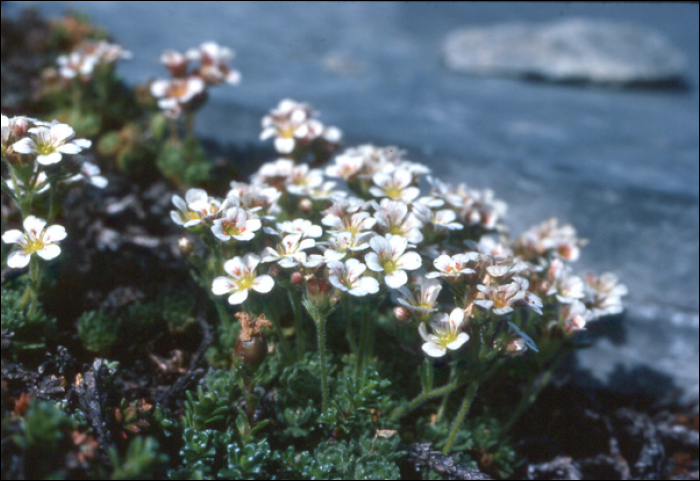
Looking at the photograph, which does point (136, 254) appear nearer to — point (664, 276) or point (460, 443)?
point (460, 443)

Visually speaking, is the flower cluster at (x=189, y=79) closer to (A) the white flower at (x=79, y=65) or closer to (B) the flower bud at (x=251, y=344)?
(A) the white flower at (x=79, y=65)

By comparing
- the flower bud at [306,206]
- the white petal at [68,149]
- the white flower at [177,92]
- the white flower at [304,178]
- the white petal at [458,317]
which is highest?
the white flower at [177,92]

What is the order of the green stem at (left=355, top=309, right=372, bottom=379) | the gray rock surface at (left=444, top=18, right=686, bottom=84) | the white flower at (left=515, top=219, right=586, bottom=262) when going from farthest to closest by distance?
the gray rock surface at (left=444, top=18, right=686, bottom=84)
the white flower at (left=515, top=219, right=586, bottom=262)
the green stem at (left=355, top=309, right=372, bottom=379)

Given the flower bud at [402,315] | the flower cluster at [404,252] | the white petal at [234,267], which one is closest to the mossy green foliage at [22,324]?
the flower cluster at [404,252]

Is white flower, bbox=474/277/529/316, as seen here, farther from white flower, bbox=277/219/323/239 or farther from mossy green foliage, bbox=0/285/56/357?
mossy green foliage, bbox=0/285/56/357

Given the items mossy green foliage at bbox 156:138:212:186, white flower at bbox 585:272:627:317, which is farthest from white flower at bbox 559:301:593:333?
mossy green foliage at bbox 156:138:212:186

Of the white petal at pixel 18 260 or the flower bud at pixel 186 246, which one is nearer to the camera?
the white petal at pixel 18 260
